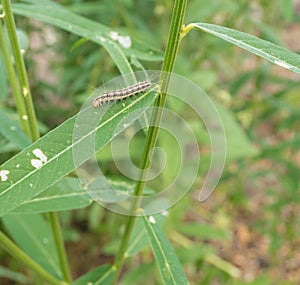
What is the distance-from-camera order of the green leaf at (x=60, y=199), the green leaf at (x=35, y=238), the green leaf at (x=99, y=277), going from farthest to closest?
the green leaf at (x=35, y=238), the green leaf at (x=99, y=277), the green leaf at (x=60, y=199)

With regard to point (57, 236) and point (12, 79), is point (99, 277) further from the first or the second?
point (12, 79)

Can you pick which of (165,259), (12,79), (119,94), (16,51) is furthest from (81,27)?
(165,259)

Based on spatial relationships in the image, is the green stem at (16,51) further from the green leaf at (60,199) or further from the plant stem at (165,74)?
the plant stem at (165,74)

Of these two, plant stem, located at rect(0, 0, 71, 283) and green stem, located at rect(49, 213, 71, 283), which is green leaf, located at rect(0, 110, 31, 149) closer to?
plant stem, located at rect(0, 0, 71, 283)

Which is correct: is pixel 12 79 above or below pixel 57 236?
above

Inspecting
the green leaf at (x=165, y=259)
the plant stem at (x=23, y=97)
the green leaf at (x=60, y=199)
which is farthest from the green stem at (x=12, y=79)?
the green leaf at (x=165, y=259)
